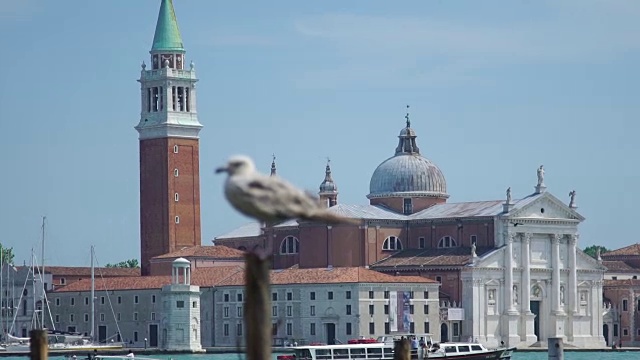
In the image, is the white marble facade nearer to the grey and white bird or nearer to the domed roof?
the domed roof

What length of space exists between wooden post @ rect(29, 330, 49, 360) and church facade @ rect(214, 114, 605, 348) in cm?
5811

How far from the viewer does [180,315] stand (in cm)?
7625

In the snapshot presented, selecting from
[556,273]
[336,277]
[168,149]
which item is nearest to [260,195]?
[336,277]

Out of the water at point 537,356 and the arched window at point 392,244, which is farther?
the arched window at point 392,244

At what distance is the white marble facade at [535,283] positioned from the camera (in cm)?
7669

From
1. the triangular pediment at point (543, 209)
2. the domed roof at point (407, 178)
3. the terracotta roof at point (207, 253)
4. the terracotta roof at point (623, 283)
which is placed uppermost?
the domed roof at point (407, 178)

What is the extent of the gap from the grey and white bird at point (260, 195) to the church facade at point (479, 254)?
64.2 m

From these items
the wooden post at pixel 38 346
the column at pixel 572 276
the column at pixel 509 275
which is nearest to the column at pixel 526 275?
the column at pixel 509 275

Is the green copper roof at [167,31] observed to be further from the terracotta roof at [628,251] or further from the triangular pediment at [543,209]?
the terracotta roof at [628,251]

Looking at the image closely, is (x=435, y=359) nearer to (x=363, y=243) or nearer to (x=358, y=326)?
(x=358, y=326)

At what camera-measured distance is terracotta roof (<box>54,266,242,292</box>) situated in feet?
257

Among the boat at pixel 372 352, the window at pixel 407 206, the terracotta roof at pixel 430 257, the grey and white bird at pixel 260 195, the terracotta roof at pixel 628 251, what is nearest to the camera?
the grey and white bird at pixel 260 195

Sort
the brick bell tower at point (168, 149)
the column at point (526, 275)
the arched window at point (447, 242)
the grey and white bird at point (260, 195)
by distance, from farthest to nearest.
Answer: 1. the brick bell tower at point (168, 149)
2. the arched window at point (447, 242)
3. the column at point (526, 275)
4. the grey and white bird at point (260, 195)

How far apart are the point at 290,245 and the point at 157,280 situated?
737 centimetres
